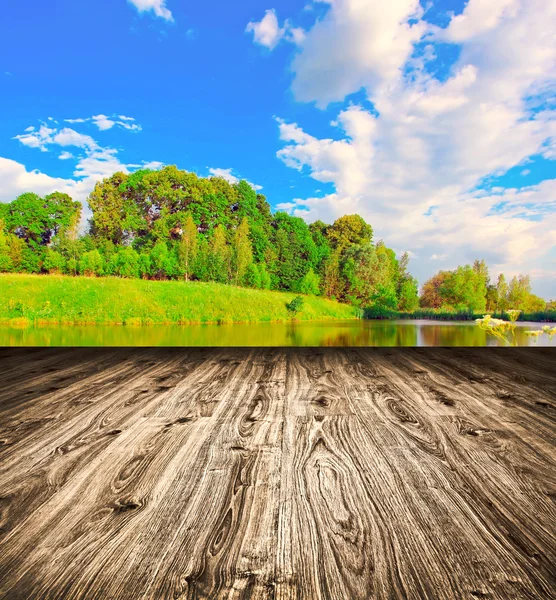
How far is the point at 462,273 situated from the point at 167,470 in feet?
26.4

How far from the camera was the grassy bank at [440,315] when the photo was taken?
777cm

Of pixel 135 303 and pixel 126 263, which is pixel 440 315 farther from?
pixel 126 263

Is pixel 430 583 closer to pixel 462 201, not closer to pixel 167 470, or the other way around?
pixel 167 470

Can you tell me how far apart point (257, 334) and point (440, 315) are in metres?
3.61

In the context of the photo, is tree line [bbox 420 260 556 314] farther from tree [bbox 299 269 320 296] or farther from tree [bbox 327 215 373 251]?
tree [bbox 299 269 320 296]

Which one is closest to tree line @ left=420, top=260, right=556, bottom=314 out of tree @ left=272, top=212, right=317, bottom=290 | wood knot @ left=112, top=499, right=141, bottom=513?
tree @ left=272, top=212, right=317, bottom=290

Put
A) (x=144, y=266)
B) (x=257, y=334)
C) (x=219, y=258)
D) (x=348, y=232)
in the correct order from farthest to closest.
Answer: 1. (x=348, y=232)
2. (x=257, y=334)
3. (x=219, y=258)
4. (x=144, y=266)

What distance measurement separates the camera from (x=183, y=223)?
754 cm

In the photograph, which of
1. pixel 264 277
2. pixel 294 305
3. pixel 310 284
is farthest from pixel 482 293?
pixel 264 277

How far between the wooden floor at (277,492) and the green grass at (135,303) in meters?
6.14

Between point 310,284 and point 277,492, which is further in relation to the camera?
point 310,284

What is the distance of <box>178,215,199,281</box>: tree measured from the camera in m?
7.35

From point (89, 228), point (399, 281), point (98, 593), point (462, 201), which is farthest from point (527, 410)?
point (462, 201)

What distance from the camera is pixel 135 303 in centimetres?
734
